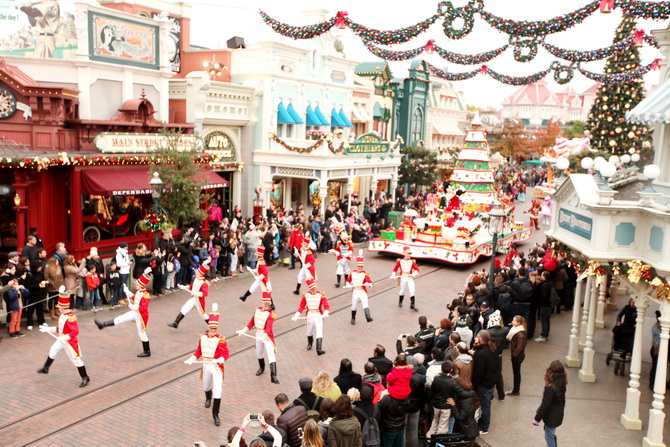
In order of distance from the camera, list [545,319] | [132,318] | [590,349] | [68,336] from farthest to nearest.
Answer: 1. [545,319]
2. [132,318]
3. [590,349]
4. [68,336]

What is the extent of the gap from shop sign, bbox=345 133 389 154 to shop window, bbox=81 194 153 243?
34.8 feet

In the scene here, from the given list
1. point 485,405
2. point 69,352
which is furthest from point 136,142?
point 485,405

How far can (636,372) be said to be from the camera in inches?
399

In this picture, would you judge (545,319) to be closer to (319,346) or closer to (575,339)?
(575,339)

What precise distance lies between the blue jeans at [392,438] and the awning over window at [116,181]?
12.8 m

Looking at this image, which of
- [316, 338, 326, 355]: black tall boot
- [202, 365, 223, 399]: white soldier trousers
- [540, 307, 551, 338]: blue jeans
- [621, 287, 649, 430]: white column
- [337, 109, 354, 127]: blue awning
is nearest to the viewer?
[621, 287, 649, 430]: white column

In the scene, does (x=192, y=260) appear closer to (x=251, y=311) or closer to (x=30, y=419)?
(x=251, y=311)

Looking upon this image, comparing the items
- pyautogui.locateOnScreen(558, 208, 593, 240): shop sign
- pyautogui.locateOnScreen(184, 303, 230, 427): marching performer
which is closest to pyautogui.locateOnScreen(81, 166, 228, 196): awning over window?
pyautogui.locateOnScreen(184, 303, 230, 427): marching performer

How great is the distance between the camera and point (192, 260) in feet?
60.2

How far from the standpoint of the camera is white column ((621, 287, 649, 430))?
9945mm

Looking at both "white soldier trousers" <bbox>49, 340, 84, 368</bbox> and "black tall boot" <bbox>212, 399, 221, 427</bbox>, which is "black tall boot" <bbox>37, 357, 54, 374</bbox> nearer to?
"white soldier trousers" <bbox>49, 340, 84, 368</bbox>

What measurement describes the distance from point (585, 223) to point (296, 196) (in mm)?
22958

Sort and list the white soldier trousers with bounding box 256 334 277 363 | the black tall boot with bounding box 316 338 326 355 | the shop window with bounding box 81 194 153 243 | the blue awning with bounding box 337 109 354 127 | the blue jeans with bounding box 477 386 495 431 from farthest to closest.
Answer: the blue awning with bounding box 337 109 354 127 < the shop window with bounding box 81 194 153 243 < the black tall boot with bounding box 316 338 326 355 < the white soldier trousers with bounding box 256 334 277 363 < the blue jeans with bounding box 477 386 495 431

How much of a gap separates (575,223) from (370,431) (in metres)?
5.27
